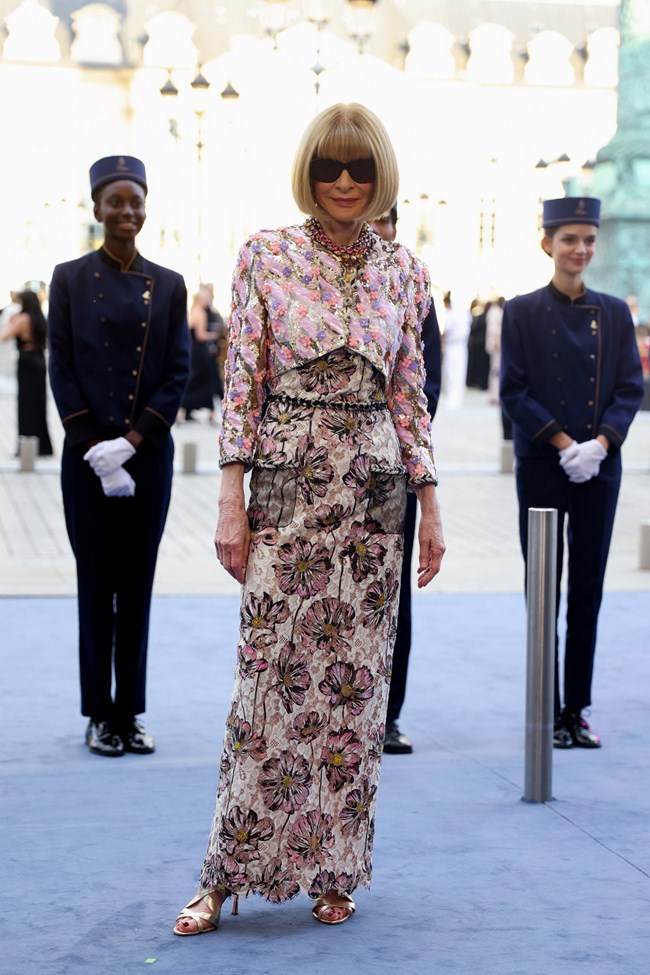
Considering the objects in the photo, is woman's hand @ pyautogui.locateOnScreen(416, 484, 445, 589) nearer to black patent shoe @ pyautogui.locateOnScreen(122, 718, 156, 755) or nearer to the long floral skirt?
the long floral skirt

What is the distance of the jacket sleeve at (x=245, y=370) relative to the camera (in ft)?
12.5

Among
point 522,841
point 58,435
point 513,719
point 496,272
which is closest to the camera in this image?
point 522,841

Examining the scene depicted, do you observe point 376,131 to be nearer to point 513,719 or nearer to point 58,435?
point 513,719

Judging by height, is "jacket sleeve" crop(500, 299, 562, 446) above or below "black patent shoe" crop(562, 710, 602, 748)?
above

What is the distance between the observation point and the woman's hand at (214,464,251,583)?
12.5 ft

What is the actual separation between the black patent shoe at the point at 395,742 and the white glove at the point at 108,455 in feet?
4.16

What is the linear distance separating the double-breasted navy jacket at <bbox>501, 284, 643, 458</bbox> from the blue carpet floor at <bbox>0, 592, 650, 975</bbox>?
43.8 inches

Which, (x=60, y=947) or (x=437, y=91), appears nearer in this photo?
(x=60, y=947)

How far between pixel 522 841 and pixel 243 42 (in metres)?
71.4

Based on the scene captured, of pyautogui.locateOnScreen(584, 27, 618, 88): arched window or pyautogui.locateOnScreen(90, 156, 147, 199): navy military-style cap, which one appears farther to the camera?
pyautogui.locateOnScreen(584, 27, 618, 88): arched window

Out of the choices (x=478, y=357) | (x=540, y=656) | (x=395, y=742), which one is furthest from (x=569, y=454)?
(x=478, y=357)

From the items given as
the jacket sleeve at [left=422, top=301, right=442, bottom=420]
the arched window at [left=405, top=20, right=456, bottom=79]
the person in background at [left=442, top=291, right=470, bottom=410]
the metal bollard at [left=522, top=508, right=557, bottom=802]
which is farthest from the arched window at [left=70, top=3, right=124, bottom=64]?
the metal bollard at [left=522, top=508, right=557, bottom=802]

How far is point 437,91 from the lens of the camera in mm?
75438

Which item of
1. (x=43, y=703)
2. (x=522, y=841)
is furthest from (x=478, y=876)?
(x=43, y=703)
